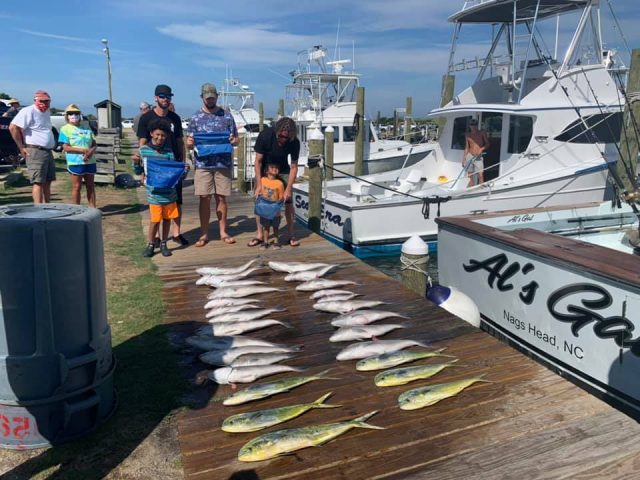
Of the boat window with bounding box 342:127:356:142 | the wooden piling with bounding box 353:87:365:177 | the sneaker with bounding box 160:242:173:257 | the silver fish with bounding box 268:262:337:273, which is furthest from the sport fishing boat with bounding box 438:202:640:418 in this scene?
the boat window with bounding box 342:127:356:142

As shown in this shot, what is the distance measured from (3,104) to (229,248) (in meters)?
15.2

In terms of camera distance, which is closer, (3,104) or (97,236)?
(97,236)

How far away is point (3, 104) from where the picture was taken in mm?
17312

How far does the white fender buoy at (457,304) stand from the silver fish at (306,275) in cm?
118

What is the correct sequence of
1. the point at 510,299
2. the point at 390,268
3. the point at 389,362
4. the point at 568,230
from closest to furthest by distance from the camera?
the point at 389,362, the point at 510,299, the point at 568,230, the point at 390,268

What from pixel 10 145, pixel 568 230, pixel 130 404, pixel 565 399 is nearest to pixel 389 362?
pixel 565 399

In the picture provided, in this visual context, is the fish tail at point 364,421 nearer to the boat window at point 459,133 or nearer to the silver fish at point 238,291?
the silver fish at point 238,291

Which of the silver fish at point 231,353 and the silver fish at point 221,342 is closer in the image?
the silver fish at point 231,353

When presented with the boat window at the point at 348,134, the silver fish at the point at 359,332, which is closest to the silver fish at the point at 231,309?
the silver fish at the point at 359,332

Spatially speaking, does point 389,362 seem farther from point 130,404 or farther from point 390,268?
point 390,268

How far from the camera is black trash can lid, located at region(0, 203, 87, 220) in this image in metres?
2.55

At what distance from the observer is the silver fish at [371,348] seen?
140 inches

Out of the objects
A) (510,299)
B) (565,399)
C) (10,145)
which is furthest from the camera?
(10,145)

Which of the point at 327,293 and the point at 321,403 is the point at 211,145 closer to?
the point at 327,293
